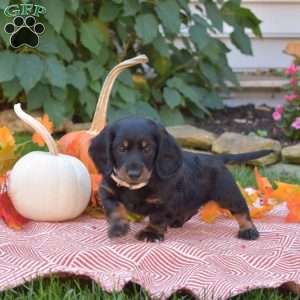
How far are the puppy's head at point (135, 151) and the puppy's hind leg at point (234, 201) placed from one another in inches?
12.2

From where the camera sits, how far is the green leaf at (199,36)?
658cm

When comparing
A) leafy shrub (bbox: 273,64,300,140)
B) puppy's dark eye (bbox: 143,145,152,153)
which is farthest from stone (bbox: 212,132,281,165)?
puppy's dark eye (bbox: 143,145,152,153)

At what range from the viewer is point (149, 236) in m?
3.40

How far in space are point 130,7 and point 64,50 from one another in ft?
2.11

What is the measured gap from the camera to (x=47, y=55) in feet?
20.3

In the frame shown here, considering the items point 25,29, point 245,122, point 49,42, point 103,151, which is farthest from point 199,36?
point 103,151

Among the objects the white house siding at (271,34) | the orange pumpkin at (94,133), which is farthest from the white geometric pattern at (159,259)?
the white house siding at (271,34)

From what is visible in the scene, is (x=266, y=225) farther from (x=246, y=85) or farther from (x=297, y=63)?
(x=246, y=85)

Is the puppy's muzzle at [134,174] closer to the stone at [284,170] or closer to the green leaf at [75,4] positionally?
the stone at [284,170]

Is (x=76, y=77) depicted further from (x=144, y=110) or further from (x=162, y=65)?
(x=162, y=65)

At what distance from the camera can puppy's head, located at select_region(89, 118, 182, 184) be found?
3.28 meters

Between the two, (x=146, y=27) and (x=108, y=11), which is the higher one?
(x=108, y=11)

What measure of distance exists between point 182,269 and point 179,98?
143 inches

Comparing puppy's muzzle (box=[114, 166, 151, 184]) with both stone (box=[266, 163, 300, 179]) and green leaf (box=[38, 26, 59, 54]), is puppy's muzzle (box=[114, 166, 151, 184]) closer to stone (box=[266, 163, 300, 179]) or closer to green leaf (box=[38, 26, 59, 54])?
stone (box=[266, 163, 300, 179])
